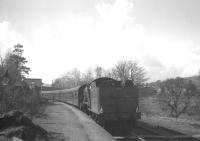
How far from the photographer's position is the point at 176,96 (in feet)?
154

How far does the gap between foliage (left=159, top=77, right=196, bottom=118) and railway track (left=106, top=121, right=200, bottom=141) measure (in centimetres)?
3172

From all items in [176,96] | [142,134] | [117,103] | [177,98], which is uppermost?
[117,103]

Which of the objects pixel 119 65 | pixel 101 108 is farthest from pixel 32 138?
pixel 119 65

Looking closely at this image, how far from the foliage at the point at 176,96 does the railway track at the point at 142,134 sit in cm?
3172

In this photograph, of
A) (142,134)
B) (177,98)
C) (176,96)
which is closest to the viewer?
(142,134)

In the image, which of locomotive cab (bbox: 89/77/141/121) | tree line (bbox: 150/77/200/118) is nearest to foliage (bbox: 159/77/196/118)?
tree line (bbox: 150/77/200/118)

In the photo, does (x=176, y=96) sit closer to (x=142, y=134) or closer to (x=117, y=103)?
(x=117, y=103)

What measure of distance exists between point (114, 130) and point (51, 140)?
225 inches

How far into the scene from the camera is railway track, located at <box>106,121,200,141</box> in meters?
12.1

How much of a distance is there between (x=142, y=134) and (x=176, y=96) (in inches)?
1401

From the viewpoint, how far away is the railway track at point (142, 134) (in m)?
12.1

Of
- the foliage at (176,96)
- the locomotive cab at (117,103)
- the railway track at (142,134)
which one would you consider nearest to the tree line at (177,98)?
the foliage at (176,96)

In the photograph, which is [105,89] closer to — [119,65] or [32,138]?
[32,138]

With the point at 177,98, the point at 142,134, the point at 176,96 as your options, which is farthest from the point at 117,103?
the point at 176,96
